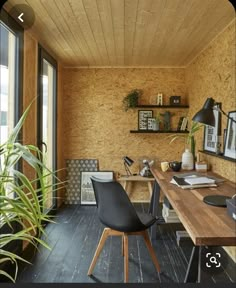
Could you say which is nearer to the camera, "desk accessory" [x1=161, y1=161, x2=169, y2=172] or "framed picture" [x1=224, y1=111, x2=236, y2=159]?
"framed picture" [x1=224, y1=111, x2=236, y2=159]

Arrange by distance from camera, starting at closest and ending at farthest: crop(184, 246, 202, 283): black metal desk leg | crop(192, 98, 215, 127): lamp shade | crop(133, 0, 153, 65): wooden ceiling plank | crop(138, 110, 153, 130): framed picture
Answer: crop(184, 246, 202, 283): black metal desk leg → crop(192, 98, 215, 127): lamp shade → crop(133, 0, 153, 65): wooden ceiling plank → crop(138, 110, 153, 130): framed picture

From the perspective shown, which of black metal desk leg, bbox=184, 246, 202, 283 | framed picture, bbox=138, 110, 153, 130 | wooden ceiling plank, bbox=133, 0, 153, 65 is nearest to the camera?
black metal desk leg, bbox=184, 246, 202, 283

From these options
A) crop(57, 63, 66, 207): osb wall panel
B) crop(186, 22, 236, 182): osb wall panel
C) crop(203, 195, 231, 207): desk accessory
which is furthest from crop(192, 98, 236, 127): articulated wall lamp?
crop(57, 63, 66, 207): osb wall panel

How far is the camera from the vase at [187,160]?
1424 millimetres

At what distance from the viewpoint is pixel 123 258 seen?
1437 millimetres

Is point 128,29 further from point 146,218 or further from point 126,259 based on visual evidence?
point 126,259

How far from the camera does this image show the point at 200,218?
912 mm

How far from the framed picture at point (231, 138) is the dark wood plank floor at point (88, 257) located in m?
0.54

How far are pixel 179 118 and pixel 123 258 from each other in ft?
2.94

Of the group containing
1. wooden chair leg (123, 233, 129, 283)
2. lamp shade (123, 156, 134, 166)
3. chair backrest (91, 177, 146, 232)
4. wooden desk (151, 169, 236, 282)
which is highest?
lamp shade (123, 156, 134, 166)

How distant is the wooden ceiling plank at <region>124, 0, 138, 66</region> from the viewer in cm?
138

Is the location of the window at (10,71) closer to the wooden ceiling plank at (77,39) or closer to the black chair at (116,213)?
the wooden ceiling plank at (77,39)

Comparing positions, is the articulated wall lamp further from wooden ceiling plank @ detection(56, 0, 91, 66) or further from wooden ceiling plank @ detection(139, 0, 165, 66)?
wooden ceiling plank @ detection(56, 0, 91, 66)

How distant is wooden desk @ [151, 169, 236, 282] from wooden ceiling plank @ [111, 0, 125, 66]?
81 cm
